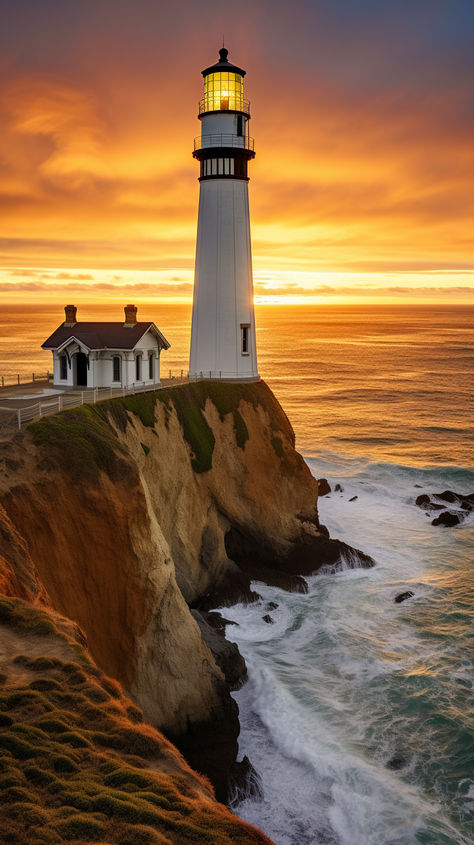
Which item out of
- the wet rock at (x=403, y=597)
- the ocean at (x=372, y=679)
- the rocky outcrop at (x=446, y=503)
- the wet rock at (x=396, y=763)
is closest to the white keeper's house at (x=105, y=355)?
the ocean at (x=372, y=679)

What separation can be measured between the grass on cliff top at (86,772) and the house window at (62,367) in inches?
1078

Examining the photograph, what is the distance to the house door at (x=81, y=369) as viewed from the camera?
3675 cm

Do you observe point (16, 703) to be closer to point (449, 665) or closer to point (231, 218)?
point (449, 665)

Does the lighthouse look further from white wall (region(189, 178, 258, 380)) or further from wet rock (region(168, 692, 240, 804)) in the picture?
wet rock (region(168, 692, 240, 804))

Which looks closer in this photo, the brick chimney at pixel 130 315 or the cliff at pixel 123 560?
the cliff at pixel 123 560

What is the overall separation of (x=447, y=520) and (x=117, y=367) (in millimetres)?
22649

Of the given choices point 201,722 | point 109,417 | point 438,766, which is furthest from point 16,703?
point 109,417

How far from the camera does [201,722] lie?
2000 centimetres

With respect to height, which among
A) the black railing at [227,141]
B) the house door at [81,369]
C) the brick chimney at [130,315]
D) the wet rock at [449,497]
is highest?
the black railing at [227,141]

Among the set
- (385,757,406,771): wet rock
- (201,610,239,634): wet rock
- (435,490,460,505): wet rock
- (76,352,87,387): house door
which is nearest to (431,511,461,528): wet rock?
(435,490,460,505): wet rock

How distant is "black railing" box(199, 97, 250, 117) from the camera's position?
37.9 m

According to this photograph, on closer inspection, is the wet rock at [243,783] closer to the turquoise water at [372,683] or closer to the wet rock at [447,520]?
the turquoise water at [372,683]

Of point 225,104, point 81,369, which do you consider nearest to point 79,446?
point 81,369

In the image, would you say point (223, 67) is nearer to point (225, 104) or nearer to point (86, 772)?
point (225, 104)
